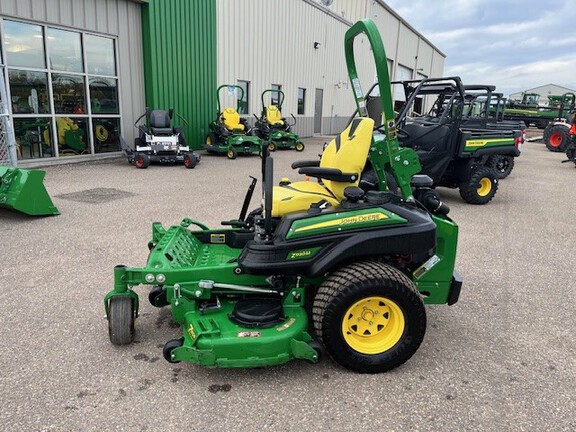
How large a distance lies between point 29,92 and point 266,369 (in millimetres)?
9888

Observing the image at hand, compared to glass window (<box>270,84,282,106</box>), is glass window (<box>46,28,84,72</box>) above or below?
above

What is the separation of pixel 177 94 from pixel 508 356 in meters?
12.2

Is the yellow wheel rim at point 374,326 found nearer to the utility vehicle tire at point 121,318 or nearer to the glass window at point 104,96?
the utility vehicle tire at point 121,318

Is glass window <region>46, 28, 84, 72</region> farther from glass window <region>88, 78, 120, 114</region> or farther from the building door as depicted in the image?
the building door

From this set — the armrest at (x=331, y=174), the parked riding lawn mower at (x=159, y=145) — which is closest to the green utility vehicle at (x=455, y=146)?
the armrest at (x=331, y=174)

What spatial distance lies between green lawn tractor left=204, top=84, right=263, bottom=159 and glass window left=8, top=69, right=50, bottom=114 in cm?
467

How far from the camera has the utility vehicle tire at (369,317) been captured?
8.93ft

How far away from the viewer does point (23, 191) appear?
5.85 m

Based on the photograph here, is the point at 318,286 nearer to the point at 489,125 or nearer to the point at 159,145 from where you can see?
the point at 159,145

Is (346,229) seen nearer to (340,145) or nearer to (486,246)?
(340,145)

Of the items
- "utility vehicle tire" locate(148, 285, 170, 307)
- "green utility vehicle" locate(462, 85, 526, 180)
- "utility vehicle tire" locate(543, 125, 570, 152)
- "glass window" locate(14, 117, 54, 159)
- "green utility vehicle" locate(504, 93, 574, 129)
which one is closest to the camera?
"utility vehicle tire" locate(148, 285, 170, 307)

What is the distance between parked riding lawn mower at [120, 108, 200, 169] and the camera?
11172mm

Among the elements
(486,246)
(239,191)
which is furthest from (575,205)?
(239,191)

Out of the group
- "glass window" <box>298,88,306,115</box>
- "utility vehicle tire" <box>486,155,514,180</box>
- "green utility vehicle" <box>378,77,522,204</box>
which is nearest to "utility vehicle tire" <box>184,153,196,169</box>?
"green utility vehicle" <box>378,77,522,204</box>
